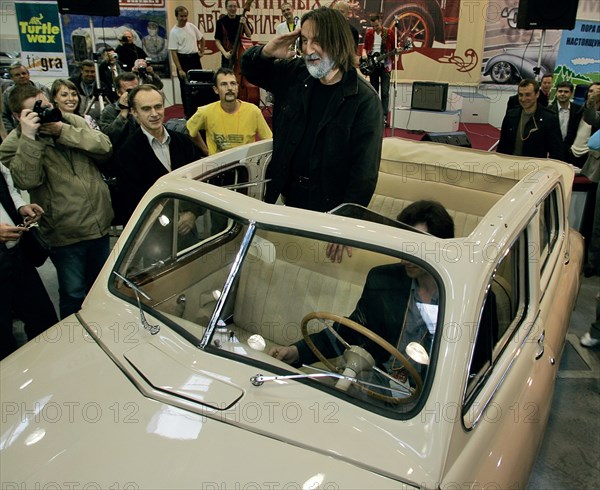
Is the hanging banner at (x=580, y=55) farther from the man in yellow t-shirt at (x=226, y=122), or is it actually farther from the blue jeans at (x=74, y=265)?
the blue jeans at (x=74, y=265)

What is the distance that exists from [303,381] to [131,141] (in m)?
2.00

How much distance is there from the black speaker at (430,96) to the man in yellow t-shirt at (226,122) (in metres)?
5.07

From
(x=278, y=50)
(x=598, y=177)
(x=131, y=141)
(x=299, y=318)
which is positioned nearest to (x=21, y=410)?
(x=299, y=318)

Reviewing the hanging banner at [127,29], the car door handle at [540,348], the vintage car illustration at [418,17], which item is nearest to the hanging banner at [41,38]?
the hanging banner at [127,29]

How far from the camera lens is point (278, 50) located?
2.85 m

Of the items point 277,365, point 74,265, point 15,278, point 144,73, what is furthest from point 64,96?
point 277,365

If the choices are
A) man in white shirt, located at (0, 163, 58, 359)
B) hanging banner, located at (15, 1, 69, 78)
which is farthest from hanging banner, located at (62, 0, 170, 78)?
man in white shirt, located at (0, 163, 58, 359)

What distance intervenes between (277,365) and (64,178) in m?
1.86

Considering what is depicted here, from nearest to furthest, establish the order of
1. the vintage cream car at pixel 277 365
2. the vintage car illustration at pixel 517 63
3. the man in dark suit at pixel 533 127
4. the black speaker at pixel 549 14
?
the vintage cream car at pixel 277 365
the man in dark suit at pixel 533 127
the black speaker at pixel 549 14
the vintage car illustration at pixel 517 63

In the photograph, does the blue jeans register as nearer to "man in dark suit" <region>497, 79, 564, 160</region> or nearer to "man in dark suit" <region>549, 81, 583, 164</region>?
"man in dark suit" <region>497, 79, 564, 160</region>

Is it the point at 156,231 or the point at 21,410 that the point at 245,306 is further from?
the point at 21,410

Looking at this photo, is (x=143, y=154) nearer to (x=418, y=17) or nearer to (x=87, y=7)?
(x=87, y=7)

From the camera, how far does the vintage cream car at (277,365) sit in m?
1.50

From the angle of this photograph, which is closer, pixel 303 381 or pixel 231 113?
pixel 303 381
